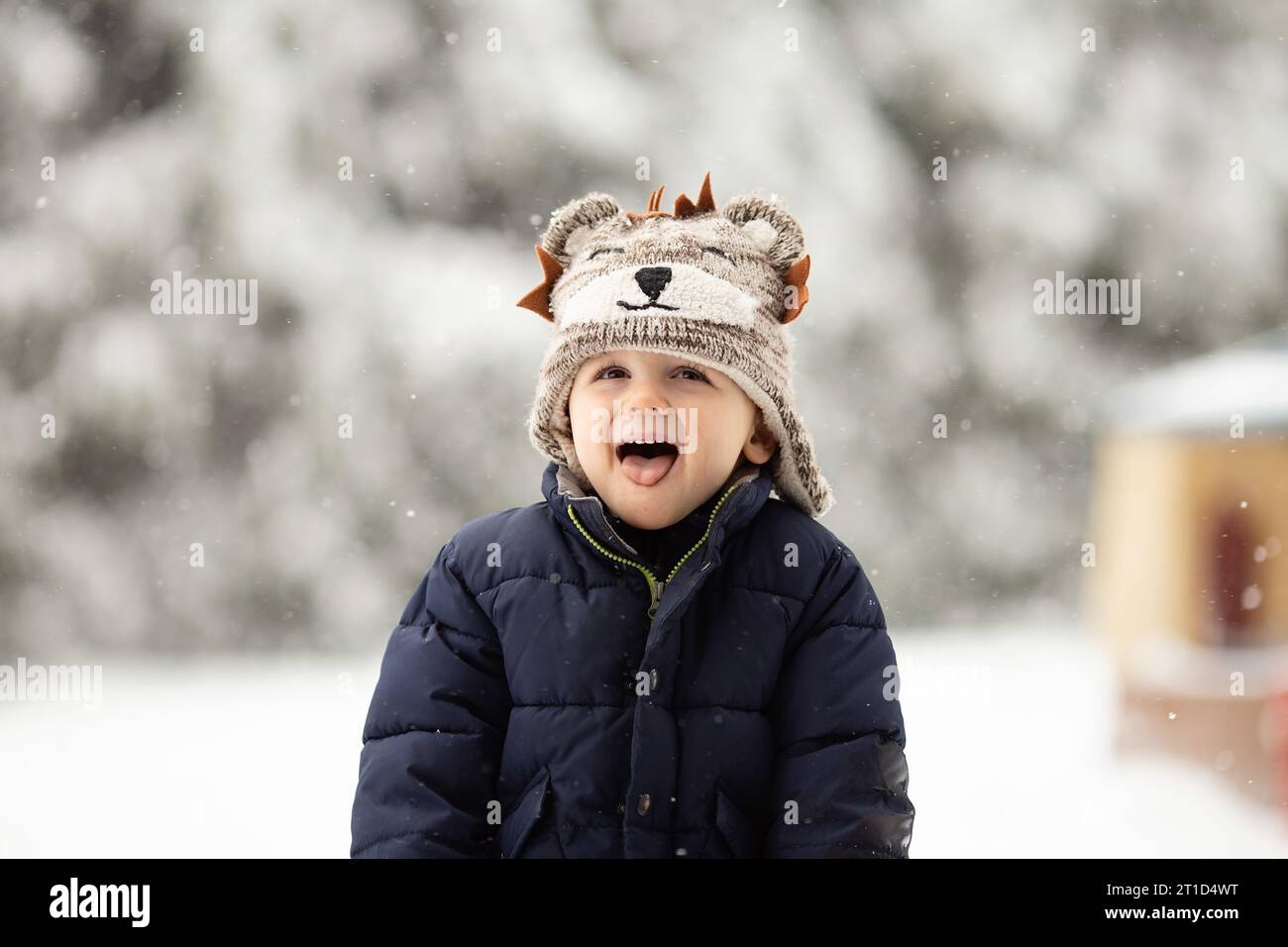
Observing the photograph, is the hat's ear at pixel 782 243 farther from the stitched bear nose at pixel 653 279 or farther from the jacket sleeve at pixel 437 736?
the jacket sleeve at pixel 437 736

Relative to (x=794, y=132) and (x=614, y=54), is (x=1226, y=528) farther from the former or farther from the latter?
(x=614, y=54)

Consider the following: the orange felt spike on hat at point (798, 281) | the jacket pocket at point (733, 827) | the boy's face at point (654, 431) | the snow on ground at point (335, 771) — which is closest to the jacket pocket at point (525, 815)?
the jacket pocket at point (733, 827)

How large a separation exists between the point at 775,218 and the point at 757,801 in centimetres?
78

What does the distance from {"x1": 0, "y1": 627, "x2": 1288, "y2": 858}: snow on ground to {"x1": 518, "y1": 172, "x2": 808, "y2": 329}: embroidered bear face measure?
4.70ft

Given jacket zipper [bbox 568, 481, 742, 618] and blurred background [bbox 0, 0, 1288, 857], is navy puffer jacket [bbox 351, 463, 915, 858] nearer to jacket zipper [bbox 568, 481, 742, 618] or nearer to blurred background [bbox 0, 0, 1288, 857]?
jacket zipper [bbox 568, 481, 742, 618]

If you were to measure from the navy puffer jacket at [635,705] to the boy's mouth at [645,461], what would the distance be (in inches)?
2.4

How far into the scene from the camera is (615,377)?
1.49 m

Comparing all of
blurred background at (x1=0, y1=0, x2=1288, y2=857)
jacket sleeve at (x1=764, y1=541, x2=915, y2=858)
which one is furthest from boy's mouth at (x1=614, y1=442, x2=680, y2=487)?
blurred background at (x1=0, y1=0, x2=1288, y2=857)

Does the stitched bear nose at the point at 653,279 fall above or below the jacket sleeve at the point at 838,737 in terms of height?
above

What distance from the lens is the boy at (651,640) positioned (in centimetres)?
135

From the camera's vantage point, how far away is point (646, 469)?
1.44 metres

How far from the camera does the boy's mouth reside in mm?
1438

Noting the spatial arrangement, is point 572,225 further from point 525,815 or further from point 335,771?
point 335,771
